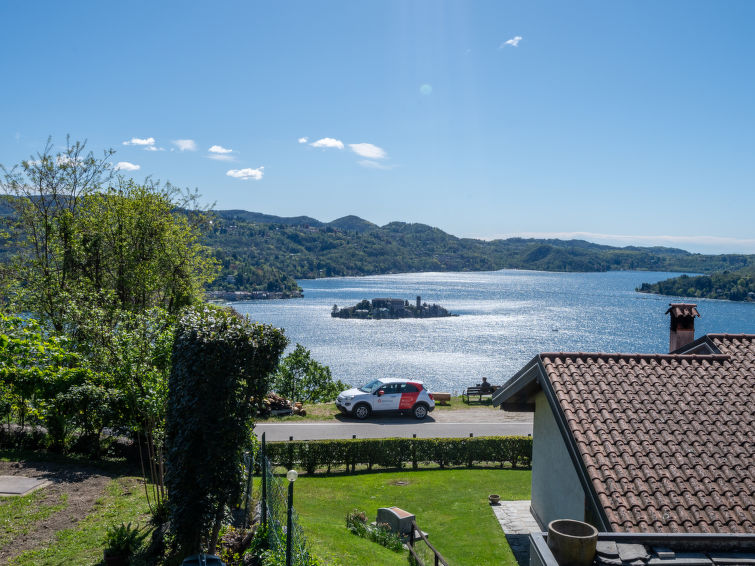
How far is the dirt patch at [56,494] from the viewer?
962 cm

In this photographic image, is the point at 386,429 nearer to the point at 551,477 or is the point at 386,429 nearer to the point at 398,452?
the point at 398,452

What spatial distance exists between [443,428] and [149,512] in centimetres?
1378

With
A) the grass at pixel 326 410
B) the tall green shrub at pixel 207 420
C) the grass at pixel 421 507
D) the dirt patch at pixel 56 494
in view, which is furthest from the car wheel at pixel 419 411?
the tall green shrub at pixel 207 420

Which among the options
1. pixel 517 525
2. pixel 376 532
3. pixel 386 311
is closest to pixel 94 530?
pixel 376 532

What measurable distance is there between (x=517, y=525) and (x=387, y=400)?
11.1 metres

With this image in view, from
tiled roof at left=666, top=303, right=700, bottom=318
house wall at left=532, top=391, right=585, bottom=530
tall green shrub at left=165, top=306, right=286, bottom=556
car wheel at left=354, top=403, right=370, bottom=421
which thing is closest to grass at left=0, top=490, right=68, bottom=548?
tall green shrub at left=165, top=306, right=286, bottom=556

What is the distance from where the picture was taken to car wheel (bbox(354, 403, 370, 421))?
922 inches

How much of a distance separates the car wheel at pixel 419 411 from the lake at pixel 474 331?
26261 mm

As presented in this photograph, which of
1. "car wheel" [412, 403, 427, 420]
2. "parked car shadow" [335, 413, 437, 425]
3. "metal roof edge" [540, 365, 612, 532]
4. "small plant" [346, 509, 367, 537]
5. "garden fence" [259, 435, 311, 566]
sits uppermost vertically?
"metal roof edge" [540, 365, 612, 532]

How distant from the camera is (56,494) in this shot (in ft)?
40.0

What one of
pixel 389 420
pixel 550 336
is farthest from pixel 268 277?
pixel 389 420

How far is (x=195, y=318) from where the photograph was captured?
357 inches

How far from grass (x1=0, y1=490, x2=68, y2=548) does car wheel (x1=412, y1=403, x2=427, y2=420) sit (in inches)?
583

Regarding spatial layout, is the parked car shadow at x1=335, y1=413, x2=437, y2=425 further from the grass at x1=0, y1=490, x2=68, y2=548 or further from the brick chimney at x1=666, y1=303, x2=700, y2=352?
the grass at x1=0, y1=490, x2=68, y2=548
